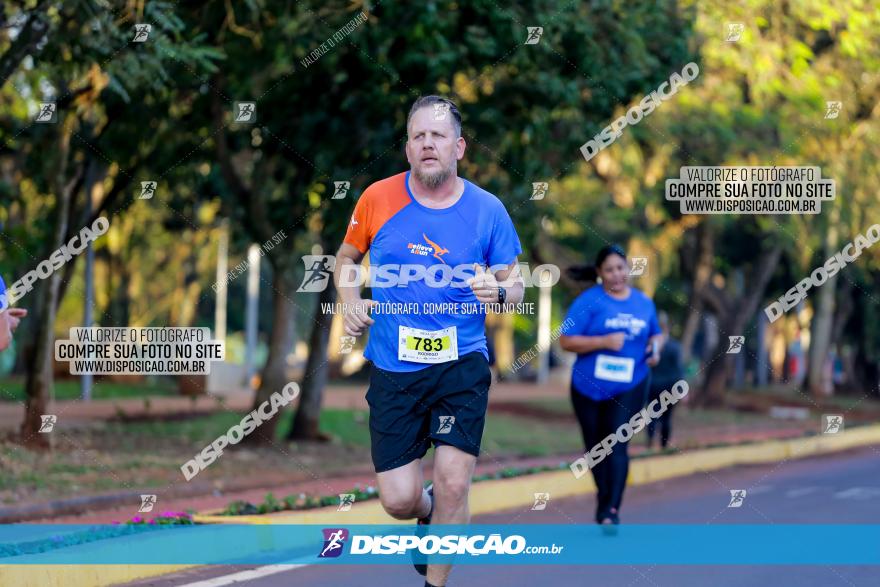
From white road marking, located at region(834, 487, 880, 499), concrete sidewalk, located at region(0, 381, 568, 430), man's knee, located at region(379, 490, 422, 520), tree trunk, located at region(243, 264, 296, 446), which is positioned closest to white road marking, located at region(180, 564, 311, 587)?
man's knee, located at region(379, 490, 422, 520)

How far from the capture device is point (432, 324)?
6.66 metres

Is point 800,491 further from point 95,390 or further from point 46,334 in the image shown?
point 95,390

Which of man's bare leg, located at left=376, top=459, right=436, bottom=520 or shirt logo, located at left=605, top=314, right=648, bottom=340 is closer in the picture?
man's bare leg, located at left=376, top=459, right=436, bottom=520

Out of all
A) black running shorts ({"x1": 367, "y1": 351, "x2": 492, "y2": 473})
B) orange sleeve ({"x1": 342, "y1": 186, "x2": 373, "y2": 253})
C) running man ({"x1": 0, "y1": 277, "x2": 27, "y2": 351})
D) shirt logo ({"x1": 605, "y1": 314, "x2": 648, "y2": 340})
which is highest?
orange sleeve ({"x1": 342, "y1": 186, "x2": 373, "y2": 253})

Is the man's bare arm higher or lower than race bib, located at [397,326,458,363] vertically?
higher

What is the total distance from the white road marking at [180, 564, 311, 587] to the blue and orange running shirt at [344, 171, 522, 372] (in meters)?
2.18

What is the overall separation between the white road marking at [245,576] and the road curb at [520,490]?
1.44 feet

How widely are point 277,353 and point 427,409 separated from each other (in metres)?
11.9

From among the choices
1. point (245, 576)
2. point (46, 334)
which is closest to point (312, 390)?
point (46, 334)

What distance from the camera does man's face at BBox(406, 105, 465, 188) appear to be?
6609 millimetres

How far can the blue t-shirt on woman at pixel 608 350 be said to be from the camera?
1097 centimetres

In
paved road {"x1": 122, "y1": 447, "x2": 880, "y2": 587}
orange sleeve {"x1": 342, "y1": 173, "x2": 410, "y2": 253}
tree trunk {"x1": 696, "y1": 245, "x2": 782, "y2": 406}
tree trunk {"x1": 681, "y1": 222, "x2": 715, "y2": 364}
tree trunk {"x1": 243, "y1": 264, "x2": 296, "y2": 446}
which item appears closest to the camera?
orange sleeve {"x1": 342, "y1": 173, "x2": 410, "y2": 253}

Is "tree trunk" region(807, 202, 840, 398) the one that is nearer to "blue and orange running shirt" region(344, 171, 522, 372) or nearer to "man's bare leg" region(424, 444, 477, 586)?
"blue and orange running shirt" region(344, 171, 522, 372)

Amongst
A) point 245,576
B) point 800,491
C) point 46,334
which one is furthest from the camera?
point 46,334
